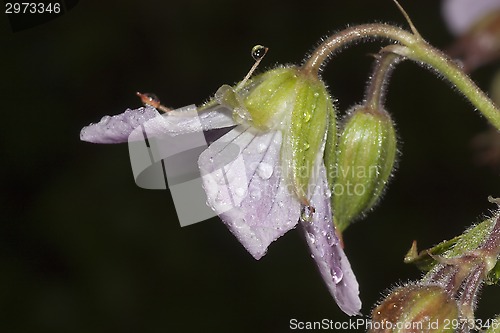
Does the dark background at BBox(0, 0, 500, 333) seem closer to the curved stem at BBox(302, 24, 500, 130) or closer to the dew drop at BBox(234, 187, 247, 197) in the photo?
the curved stem at BBox(302, 24, 500, 130)

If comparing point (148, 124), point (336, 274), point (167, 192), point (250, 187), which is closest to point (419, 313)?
point (336, 274)

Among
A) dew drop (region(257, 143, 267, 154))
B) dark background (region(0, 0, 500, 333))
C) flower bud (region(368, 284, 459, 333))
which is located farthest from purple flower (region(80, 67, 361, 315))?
dark background (region(0, 0, 500, 333))

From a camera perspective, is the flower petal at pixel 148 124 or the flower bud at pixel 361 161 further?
the flower bud at pixel 361 161

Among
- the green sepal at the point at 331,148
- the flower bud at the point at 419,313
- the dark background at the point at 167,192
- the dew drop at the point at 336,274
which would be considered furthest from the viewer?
the dark background at the point at 167,192

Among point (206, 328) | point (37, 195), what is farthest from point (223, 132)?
point (37, 195)

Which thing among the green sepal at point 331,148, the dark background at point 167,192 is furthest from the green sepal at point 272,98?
the dark background at point 167,192

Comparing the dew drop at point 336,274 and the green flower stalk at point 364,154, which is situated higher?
the green flower stalk at point 364,154

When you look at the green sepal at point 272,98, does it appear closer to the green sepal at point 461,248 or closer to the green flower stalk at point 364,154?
the green flower stalk at point 364,154
